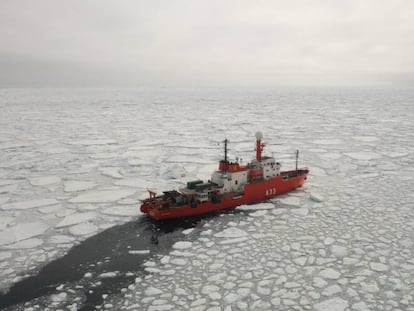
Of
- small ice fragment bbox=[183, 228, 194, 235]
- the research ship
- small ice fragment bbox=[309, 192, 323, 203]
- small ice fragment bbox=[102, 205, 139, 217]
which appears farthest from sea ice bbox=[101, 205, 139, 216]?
small ice fragment bbox=[309, 192, 323, 203]

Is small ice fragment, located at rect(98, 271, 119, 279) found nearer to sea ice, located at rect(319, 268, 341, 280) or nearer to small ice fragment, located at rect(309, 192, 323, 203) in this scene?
sea ice, located at rect(319, 268, 341, 280)

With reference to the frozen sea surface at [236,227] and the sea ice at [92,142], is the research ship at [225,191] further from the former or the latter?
the sea ice at [92,142]

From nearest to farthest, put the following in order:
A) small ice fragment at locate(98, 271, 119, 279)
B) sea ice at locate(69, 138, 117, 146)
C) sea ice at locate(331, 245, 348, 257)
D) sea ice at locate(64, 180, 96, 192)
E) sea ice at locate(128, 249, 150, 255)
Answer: small ice fragment at locate(98, 271, 119, 279) → sea ice at locate(331, 245, 348, 257) → sea ice at locate(128, 249, 150, 255) → sea ice at locate(64, 180, 96, 192) → sea ice at locate(69, 138, 117, 146)

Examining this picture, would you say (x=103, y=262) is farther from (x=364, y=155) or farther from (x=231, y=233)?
(x=364, y=155)

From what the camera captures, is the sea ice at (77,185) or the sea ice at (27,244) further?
the sea ice at (77,185)

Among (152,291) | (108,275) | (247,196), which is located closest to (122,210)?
(108,275)

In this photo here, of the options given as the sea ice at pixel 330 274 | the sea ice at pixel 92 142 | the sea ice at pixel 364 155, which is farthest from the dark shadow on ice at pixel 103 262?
the sea ice at pixel 92 142
